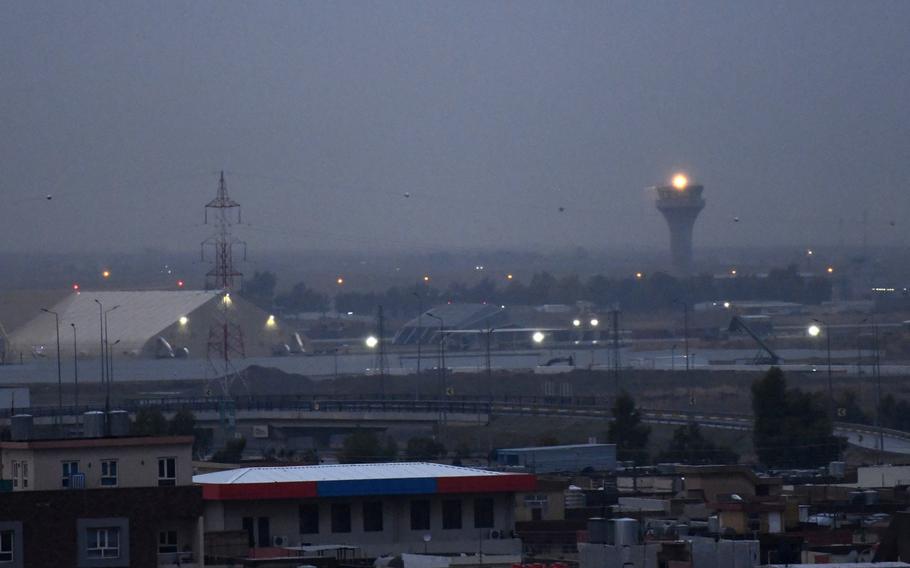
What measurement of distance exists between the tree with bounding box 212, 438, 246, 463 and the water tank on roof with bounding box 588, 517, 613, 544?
2075 cm

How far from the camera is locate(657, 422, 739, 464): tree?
40312 millimetres

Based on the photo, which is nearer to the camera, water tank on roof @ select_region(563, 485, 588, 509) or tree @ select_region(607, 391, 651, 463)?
water tank on roof @ select_region(563, 485, 588, 509)

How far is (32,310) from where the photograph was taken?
101m

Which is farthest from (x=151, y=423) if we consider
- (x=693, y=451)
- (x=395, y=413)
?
(x=693, y=451)

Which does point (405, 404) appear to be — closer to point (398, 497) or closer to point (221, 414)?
point (221, 414)

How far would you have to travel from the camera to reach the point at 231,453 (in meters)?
39.4

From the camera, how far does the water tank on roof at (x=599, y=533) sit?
1462 cm

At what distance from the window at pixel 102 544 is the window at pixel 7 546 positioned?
536mm

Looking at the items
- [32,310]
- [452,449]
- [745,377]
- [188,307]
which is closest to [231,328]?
[188,307]

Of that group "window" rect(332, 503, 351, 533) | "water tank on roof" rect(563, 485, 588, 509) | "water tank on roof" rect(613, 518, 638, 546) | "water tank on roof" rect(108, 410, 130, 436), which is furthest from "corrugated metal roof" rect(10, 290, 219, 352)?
"water tank on roof" rect(613, 518, 638, 546)

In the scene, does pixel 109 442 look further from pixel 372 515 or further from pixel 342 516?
pixel 372 515

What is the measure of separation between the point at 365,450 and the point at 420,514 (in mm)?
23597

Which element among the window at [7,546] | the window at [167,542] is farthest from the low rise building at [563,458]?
the window at [7,546]

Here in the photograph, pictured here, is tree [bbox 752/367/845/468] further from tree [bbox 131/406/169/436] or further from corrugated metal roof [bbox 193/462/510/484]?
corrugated metal roof [bbox 193/462/510/484]
